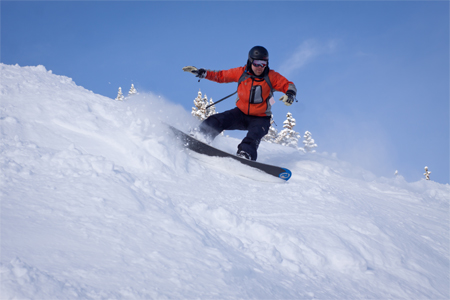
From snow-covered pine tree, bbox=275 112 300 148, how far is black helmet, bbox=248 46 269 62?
23415 millimetres

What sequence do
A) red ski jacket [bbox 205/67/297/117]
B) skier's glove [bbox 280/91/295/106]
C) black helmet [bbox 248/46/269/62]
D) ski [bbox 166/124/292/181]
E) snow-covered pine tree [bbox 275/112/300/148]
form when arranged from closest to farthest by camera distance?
ski [bbox 166/124/292/181]
skier's glove [bbox 280/91/295/106]
black helmet [bbox 248/46/269/62]
red ski jacket [bbox 205/67/297/117]
snow-covered pine tree [bbox 275/112/300/148]

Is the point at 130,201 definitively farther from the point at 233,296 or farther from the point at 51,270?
the point at 233,296

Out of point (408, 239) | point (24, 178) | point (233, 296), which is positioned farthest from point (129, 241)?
point (408, 239)

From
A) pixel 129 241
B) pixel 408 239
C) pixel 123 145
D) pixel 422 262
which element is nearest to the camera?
pixel 129 241

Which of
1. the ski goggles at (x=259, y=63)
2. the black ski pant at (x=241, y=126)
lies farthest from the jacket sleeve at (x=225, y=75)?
the black ski pant at (x=241, y=126)

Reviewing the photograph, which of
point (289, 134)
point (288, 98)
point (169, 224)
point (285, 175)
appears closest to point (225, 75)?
point (288, 98)

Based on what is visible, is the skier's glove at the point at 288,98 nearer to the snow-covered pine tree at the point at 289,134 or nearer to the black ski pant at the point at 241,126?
the black ski pant at the point at 241,126

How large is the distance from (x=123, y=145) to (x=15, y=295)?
264 cm

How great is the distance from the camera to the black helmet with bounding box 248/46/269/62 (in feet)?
16.0

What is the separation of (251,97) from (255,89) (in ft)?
0.54

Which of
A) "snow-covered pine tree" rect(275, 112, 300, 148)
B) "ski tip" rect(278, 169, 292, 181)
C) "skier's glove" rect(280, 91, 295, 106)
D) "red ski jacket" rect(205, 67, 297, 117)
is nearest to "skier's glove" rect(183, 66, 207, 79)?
"red ski jacket" rect(205, 67, 297, 117)

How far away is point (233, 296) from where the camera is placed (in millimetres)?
1532

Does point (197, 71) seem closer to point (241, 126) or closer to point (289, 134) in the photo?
point (241, 126)

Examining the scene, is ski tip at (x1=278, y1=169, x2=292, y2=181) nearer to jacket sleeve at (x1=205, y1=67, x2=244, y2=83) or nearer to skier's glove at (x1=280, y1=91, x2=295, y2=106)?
skier's glove at (x1=280, y1=91, x2=295, y2=106)
